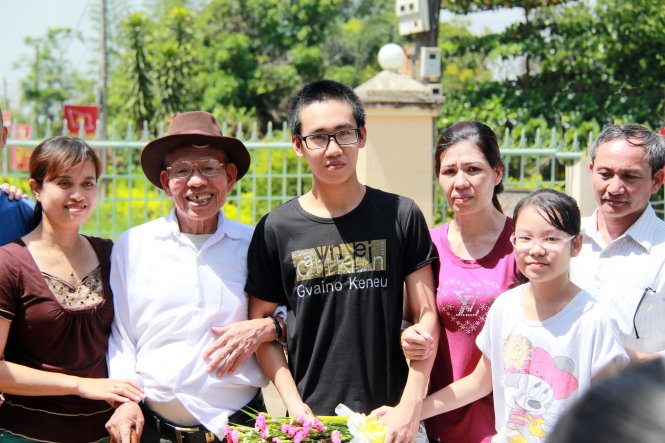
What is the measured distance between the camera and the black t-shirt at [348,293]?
103 inches

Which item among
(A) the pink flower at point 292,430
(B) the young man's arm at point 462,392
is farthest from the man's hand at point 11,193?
(B) the young man's arm at point 462,392

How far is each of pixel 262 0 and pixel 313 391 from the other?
2499 cm

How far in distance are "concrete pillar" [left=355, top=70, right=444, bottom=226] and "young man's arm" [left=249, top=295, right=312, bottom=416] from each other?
3987 millimetres

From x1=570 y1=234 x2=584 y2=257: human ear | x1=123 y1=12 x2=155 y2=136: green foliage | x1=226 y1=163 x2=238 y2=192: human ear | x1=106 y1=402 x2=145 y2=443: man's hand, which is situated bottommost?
x1=106 y1=402 x2=145 y2=443: man's hand

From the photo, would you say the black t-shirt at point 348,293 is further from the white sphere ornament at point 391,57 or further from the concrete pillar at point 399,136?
the white sphere ornament at point 391,57

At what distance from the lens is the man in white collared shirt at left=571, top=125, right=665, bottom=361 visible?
2.43 meters

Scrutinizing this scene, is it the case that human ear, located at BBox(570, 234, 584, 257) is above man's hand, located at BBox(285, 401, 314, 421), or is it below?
above

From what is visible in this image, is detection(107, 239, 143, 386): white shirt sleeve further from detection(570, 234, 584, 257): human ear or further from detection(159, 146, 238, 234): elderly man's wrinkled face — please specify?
detection(570, 234, 584, 257): human ear

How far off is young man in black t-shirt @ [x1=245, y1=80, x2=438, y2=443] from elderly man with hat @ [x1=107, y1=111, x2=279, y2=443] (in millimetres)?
160

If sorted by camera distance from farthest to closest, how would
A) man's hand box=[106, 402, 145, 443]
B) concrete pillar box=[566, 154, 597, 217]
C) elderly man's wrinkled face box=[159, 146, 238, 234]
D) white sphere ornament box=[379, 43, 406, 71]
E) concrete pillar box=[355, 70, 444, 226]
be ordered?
white sphere ornament box=[379, 43, 406, 71]
concrete pillar box=[566, 154, 597, 217]
concrete pillar box=[355, 70, 444, 226]
elderly man's wrinkled face box=[159, 146, 238, 234]
man's hand box=[106, 402, 145, 443]

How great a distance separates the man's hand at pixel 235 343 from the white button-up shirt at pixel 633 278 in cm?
121

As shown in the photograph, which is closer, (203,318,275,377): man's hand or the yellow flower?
the yellow flower

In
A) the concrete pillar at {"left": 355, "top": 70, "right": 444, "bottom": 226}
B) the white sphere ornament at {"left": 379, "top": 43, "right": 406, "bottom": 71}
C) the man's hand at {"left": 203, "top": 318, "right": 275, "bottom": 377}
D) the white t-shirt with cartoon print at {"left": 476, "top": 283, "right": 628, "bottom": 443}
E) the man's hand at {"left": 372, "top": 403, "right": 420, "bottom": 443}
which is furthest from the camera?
the white sphere ornament at {"left": 379, "top": 43, "right": 406, "bottom": 71}

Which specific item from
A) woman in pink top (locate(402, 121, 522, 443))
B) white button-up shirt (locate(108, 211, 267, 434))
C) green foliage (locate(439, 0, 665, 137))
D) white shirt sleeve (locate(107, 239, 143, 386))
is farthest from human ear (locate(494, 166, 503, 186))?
green foliage (locate(439, 0, 665, 137))
